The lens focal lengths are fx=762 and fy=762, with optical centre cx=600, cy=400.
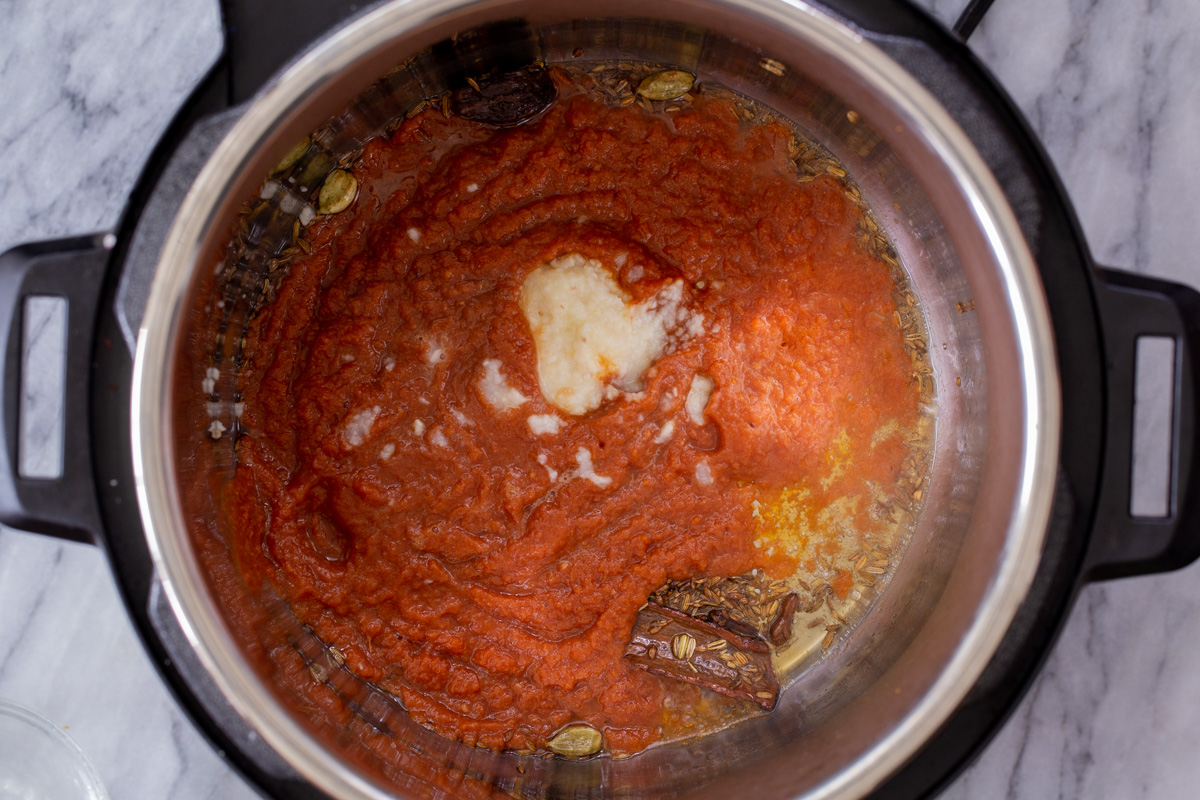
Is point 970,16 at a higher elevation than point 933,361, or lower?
higher

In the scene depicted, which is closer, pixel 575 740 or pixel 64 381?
pixel 64 381

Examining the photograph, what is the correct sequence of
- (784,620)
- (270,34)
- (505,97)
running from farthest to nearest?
(784,620), (505,97), (270,34)

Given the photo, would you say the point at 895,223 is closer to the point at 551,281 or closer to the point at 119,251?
the point at 551,281

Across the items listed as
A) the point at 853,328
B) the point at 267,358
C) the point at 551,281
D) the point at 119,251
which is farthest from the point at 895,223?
the point at 119,251

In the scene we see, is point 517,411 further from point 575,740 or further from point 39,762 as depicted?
point 39,762

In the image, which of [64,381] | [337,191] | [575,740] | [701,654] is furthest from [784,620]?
[64,381]

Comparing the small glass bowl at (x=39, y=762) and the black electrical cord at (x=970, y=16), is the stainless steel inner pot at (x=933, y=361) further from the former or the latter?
the small glass bowl at (x=39, y=762)

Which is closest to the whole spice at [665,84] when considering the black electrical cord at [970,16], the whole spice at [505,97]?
the whole spice at [505,97]
